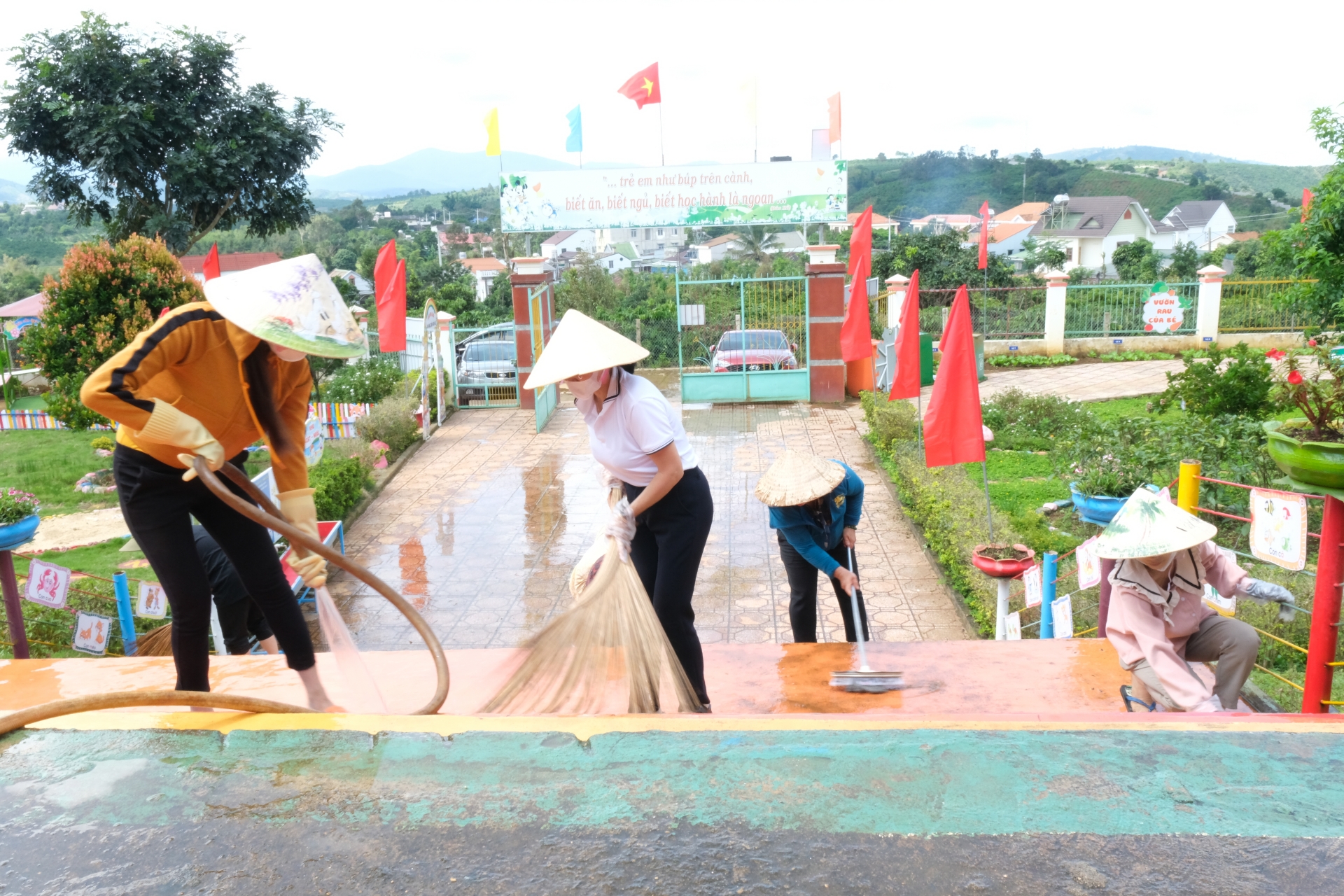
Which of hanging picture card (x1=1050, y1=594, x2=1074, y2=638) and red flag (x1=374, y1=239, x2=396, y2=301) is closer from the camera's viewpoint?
hanging picture card (x1=1050, y1=594, x2=1074, y2=638)

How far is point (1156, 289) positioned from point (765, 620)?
557 inches

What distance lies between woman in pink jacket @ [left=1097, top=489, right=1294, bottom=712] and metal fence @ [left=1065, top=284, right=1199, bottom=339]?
50.6ft

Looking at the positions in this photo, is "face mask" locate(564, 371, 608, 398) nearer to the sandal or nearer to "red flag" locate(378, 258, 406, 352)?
the sandal

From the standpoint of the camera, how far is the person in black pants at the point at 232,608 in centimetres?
393

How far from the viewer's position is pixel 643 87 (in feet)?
59.7

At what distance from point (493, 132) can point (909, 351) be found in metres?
11.3

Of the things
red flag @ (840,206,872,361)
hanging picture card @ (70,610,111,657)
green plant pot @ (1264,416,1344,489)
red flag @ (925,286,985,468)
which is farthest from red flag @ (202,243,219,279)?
green plant pot @ (1264,416,1344,489)

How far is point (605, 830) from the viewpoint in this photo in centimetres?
164

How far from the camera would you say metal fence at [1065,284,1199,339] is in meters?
17.1

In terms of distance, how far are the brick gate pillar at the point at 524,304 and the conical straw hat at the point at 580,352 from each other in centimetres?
1054

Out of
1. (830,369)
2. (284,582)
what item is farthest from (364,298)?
(284,582)

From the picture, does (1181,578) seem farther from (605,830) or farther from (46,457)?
(46,457)

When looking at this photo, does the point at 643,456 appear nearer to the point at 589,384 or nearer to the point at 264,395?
the point at 589,384

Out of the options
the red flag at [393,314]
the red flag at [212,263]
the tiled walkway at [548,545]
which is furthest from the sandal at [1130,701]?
the red flag at [212,263]
